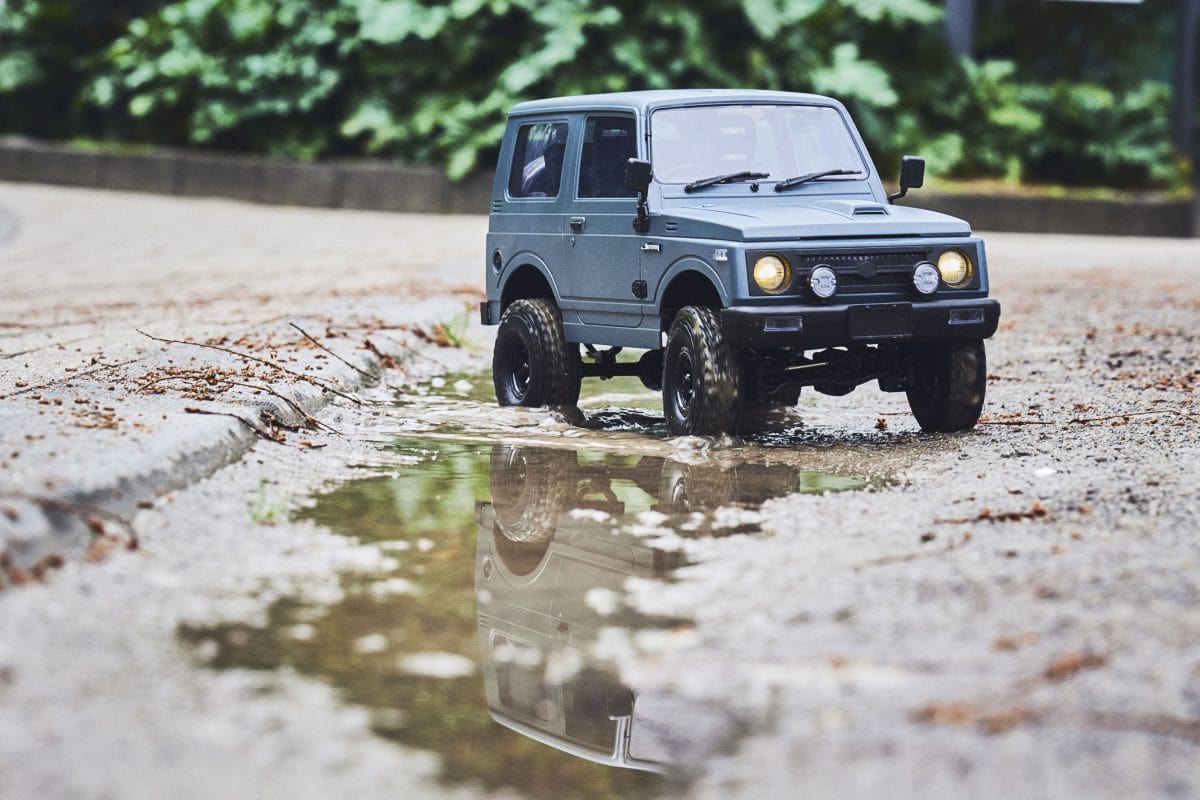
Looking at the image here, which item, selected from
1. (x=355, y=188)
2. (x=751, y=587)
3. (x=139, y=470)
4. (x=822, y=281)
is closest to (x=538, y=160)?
(x=822, y=281)

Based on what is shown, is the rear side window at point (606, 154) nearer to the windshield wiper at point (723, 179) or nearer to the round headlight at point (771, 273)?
the windshield wiper at point (723, 179)

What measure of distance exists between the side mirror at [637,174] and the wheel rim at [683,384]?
33.0 inches

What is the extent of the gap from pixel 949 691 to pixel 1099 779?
574mm

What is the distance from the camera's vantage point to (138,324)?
1222cm

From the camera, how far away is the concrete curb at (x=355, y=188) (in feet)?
75.0

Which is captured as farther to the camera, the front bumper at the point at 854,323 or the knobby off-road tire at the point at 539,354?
the knobby off-road tire at the point at 539,354

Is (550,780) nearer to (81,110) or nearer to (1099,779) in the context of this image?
(1099,779)

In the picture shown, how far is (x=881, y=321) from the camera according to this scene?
7.75 metres

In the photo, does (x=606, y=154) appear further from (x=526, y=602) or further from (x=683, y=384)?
(x=526, y=602)

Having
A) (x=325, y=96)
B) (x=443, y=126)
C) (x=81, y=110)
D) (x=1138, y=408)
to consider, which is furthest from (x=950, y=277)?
(x=81, y=110)

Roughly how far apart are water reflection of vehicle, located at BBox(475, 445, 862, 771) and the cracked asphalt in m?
0.13

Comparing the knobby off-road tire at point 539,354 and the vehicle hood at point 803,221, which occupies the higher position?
the vehicle hood at point 803,221

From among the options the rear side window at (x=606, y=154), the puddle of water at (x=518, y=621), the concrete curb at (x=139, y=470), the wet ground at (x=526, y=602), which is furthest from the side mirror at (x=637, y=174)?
the concrete curb at (x=139, y=470)

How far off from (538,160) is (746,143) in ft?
4.44
